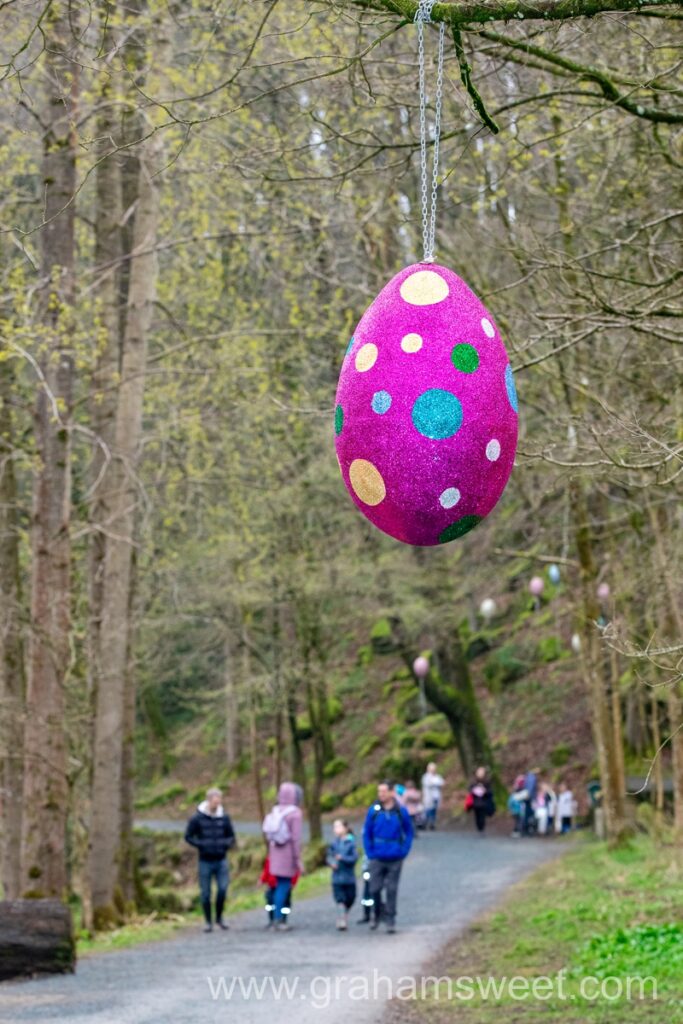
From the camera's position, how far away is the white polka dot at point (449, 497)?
4555 mm

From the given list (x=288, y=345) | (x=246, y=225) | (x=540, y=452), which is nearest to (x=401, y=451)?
(x=540, y=452)

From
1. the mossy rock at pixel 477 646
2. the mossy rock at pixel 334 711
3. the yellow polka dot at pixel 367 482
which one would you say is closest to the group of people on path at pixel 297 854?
Result: the yellow polka dot at pixel 367 482

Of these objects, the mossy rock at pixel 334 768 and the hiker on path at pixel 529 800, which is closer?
the hiker on path at pixel 529 800

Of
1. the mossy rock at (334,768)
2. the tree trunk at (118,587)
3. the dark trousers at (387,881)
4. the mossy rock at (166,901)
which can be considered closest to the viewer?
the dark trousers at (387,881)

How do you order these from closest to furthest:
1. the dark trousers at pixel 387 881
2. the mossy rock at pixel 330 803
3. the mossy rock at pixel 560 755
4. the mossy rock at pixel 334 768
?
the dark trousers at pixel 387 881, the mossy rock at pixel 560 755, the mossy rock at pixel 330 803, the mossy rock at pixel 334 768

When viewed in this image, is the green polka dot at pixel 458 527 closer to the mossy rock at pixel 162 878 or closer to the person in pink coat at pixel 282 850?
the person in pink coat at pixel 282 850

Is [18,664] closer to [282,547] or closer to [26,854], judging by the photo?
[26,854]

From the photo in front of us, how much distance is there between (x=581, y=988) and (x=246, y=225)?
11.1m

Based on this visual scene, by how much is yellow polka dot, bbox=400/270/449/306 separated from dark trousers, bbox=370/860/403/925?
9992 millimetres

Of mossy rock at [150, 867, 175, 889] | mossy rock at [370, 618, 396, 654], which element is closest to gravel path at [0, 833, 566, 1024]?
→ mossy rock at [150, 867, 175, 889]

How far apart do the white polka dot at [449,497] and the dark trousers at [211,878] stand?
36.4 feet

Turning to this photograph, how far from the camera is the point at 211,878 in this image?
49.3 feet

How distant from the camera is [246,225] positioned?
17250mm

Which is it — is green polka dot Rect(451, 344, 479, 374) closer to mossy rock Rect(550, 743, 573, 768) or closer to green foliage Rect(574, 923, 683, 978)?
green foliage Rect(574, 923, 683, 978)
